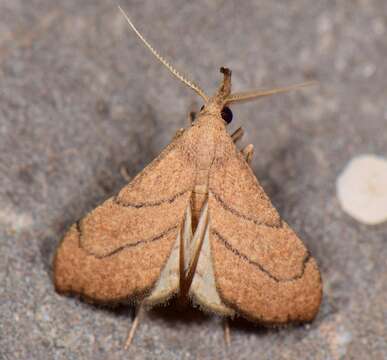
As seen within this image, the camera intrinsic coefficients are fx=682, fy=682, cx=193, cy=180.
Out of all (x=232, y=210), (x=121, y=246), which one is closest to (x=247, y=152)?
(x=232, y=210)

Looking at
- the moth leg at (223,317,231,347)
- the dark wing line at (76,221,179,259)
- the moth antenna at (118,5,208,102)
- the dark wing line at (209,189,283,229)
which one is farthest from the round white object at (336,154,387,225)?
the dark wing line at (76,221,179,259)

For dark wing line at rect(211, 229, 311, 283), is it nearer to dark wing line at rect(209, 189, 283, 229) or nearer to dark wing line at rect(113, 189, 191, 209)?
dark wing line at rect(209, 189, 283, 229)


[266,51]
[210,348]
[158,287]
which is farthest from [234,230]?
[266,51]

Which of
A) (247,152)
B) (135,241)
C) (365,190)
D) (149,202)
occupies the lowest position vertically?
(135,241)

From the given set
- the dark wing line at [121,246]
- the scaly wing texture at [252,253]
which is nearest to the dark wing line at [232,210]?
the scaly wing texture at [252,253]

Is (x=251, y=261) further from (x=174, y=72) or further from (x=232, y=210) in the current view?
(x=174, y=72)

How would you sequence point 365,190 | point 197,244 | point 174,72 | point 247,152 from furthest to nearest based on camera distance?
1. point 365,190
2. point 247,152
3. point 174,72
4. point 197,244
